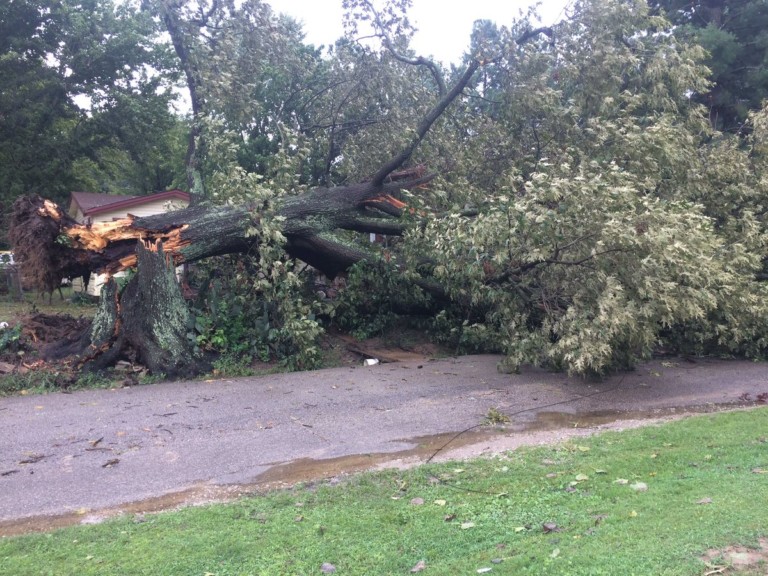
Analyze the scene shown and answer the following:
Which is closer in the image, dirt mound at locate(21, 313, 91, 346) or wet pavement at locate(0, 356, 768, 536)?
wet pavement at locate(0, 356, 768, 536)

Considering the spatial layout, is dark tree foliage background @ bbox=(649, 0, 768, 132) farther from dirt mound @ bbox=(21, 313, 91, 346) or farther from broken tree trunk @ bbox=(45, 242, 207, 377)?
dirt mound @ bbox=(21, 313, 91, 346)

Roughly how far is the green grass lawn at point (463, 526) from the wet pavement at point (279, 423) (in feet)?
1.87

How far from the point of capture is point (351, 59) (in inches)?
559

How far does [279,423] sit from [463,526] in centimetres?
341

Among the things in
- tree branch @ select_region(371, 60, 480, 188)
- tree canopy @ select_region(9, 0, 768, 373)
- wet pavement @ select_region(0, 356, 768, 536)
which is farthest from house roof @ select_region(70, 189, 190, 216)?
wet pavement @ select_region(0, 356, 768, 536)

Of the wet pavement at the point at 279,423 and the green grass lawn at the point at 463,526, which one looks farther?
the wet pavement at the point at 279,423

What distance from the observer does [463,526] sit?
423cm

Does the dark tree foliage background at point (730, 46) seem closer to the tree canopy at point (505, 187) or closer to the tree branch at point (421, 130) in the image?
the tree canopy at point (505, 187)

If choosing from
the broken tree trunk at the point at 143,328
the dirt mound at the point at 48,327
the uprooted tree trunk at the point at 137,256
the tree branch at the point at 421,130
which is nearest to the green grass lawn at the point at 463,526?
the broken tree trunk at the point at 143,328

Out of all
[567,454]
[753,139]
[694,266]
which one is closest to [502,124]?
[753,139]

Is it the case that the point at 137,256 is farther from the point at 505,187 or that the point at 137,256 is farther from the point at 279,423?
the point at 505,187

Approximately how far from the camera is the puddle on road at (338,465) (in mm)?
4734

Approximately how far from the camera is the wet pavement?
539 centimetres

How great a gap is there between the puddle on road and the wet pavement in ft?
0.06
